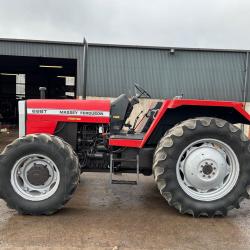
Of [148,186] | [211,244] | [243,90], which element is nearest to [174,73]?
[243,90]

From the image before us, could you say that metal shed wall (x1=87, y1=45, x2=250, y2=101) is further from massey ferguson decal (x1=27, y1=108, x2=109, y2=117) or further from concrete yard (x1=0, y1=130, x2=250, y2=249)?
concrete yard (x1=0, y1=130, x2=250, y2=249)

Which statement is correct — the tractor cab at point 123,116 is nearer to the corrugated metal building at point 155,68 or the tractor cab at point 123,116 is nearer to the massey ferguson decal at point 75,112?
the massey ferguson decal at point 75,112

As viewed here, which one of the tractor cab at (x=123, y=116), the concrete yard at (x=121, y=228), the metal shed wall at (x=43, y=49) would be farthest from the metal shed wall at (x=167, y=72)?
the concrete yard at (x=121, y=228)

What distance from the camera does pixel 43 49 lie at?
55.5 feet

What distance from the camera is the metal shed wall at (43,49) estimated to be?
55.1 feet

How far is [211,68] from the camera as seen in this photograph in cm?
1755

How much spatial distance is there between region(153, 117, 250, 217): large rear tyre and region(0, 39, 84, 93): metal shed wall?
12.5 m

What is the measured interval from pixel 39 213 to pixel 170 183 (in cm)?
161

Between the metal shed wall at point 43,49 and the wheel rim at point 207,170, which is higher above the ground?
the metal shed wall at point 43,49

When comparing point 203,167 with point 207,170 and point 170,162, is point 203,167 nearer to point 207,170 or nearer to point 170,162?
point 207,170

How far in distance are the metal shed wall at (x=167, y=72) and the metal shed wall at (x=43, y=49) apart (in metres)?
0.55

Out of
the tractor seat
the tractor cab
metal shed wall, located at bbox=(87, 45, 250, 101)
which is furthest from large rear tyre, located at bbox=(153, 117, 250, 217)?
metal shed wall, located at bbox=(87, 45, 250, 101)

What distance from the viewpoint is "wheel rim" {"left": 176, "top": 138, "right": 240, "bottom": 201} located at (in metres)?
4.82

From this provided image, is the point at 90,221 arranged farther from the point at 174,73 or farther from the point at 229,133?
the point at 174,73
